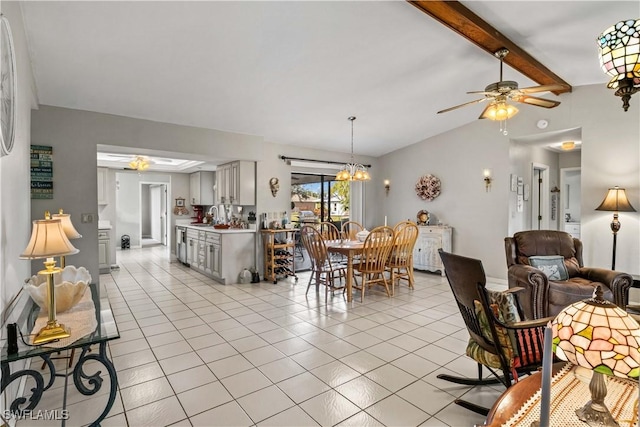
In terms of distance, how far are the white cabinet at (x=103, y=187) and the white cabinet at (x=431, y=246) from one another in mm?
6733

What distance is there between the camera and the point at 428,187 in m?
6.57

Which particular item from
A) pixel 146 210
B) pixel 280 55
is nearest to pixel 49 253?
pixel 280 55

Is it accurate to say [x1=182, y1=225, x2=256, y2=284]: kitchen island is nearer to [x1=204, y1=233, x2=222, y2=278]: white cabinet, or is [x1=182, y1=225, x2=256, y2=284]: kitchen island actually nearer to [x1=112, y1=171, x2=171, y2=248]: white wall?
[x1=204, y1=233, x2=222, y2=278]: white cabinet

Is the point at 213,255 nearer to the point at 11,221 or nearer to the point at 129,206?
the point at 11,221

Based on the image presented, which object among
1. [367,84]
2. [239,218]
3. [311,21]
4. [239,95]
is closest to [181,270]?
[239,218]

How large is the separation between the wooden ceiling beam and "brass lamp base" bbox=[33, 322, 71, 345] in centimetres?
314

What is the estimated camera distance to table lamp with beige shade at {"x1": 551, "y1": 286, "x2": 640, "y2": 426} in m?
0.82

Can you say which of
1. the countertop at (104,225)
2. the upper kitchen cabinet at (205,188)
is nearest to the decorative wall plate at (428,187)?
the upper kitchen cabinet at (205,188)

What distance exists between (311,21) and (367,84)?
56.9 inches

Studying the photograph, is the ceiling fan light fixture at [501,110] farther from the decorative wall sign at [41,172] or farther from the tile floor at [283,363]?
the decorative wall sign at [41,172]

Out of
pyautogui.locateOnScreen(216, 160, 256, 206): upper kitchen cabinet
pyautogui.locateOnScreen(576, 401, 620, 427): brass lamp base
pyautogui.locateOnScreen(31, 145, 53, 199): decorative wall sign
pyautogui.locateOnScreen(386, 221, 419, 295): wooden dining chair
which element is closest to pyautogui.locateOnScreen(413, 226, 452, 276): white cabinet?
pyautogui.locateOnScreen(386, 221, 419, 295): wooden dining chair

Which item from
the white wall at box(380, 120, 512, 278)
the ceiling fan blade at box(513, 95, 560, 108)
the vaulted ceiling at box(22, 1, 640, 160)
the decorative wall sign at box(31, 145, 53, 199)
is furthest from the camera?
the white wall at box(380, 120, 512, 278)

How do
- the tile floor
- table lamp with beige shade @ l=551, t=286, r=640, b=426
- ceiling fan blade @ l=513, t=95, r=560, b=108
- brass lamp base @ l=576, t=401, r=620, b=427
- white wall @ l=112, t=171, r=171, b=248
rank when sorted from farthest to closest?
white wall @ l=112, t=171, r=171, b=248 < ceiling fan blade @ l=513, t=95, r=560, b=108 < the tile floor < brass lamp base @ l=576, t=401, r=620, b=427 < table lamp with beige shade @ l=551, t=286, r=640, b=426

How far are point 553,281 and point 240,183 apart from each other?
4.60 meters
